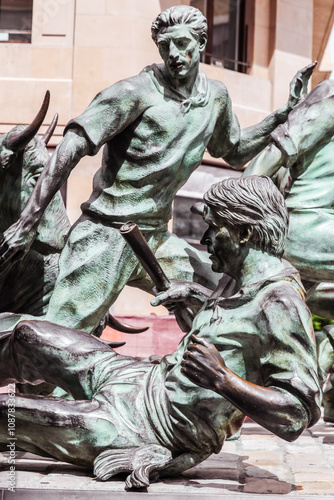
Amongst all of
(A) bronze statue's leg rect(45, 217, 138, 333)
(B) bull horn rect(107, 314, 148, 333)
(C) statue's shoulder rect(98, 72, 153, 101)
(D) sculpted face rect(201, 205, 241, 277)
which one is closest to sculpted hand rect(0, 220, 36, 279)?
(A) bronze statue's leg rect(45, 217, 138, 333)

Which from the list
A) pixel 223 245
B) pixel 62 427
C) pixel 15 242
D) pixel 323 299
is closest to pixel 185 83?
pixel 15 242

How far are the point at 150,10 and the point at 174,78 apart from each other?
7.28m

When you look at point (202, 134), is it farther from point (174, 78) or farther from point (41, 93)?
point (41, 93)

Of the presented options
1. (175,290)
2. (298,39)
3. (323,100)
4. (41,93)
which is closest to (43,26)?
(41,93)

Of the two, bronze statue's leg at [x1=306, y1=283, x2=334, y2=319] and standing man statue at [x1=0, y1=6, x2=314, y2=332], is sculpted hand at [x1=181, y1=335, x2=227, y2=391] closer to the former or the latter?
standing man statue at [x1=0, y1=6, x2=314, y2=332]

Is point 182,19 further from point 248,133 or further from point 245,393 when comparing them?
point 245,393

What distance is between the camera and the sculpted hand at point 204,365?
10.9 feet

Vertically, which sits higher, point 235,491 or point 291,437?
point 291,437

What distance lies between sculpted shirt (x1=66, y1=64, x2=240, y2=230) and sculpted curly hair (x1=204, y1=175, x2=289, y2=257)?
1.50m

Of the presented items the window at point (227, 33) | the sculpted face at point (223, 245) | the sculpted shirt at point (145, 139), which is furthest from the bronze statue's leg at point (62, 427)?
the window at point (227, 33)

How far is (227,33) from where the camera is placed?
14.0 m

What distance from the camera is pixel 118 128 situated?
5109 millimetres

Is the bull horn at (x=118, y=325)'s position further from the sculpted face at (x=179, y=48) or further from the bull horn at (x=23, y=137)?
the sculpted face at (x=179, y=48)

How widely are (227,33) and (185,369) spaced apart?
11.1 meters
